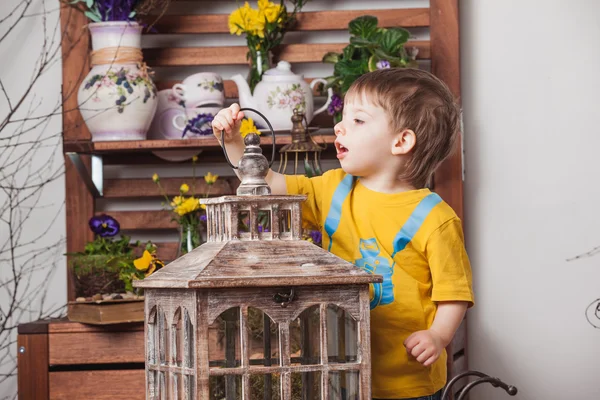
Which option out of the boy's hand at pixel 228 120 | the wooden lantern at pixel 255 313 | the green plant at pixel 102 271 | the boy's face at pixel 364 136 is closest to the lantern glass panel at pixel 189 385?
the wooden lantern at pixel 255 313

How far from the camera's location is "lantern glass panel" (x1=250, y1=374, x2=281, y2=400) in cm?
114

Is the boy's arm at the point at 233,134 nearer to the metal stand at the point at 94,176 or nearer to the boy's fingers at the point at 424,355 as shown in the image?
the boy's fingers at the point at 424,355

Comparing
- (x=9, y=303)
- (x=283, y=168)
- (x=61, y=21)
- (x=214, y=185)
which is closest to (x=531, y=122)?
(x=283, y=168)

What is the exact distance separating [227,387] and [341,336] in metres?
0.16

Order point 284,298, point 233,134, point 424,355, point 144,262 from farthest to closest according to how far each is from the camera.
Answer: point 144,262
point 233,134
point 424,355
point 284,298

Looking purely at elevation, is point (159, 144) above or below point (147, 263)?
above

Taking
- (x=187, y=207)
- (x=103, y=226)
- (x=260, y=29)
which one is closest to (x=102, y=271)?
(x=103, y=226)

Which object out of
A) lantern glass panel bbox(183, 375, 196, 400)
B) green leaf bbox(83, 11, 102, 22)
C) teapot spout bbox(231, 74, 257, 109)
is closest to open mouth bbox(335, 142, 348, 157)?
lantern glass panel bbox(183, 375, 196, 400)

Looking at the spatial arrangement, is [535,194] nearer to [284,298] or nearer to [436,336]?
[436,336]

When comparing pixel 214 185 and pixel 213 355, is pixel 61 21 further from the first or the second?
pixel 213 355

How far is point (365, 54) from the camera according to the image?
2.28m

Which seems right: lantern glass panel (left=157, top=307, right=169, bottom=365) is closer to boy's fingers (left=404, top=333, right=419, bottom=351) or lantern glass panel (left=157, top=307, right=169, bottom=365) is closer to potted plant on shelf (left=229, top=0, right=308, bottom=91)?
boy's fingers (left=404, top=333, right=419, bottom=351)

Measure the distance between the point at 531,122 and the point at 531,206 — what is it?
244 mm

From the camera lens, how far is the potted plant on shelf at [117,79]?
2238 millimetres
